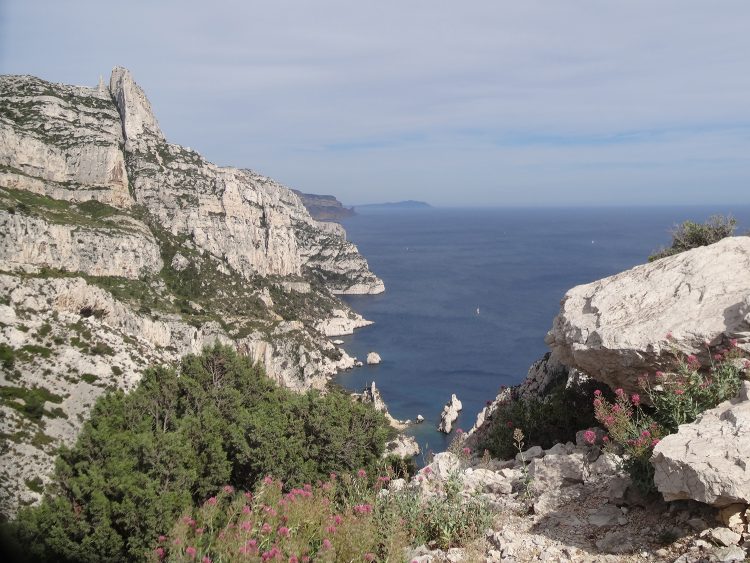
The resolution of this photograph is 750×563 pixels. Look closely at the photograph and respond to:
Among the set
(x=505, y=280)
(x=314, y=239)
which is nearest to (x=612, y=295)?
(x=505, y=280)

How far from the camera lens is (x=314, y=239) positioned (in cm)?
17525

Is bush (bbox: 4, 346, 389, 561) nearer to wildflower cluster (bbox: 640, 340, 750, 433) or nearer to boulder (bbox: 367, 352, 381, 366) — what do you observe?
wildflower cluster (bbox: 640, 340, 750, 433)

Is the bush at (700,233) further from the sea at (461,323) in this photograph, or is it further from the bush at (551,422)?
the sea at (461,323)

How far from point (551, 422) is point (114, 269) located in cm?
6511

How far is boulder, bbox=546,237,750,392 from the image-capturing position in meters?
8.13

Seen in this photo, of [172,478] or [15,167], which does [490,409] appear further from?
[15,167]

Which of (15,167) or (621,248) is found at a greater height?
(15,167)

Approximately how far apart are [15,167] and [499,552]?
8585 cm

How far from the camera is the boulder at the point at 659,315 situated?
8133 mm

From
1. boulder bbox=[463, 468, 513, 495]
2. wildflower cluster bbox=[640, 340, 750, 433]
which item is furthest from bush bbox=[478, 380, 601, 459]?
wildflower cluster bbox=[640, 340, 750, 433]

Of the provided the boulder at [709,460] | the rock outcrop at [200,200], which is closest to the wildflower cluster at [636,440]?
the boulder at [709,460]

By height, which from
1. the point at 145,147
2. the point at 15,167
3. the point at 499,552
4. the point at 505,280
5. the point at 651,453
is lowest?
the point at 505,280

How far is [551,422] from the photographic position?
11305 mm

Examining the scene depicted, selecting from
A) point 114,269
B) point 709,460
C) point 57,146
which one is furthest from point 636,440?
point 57,146
